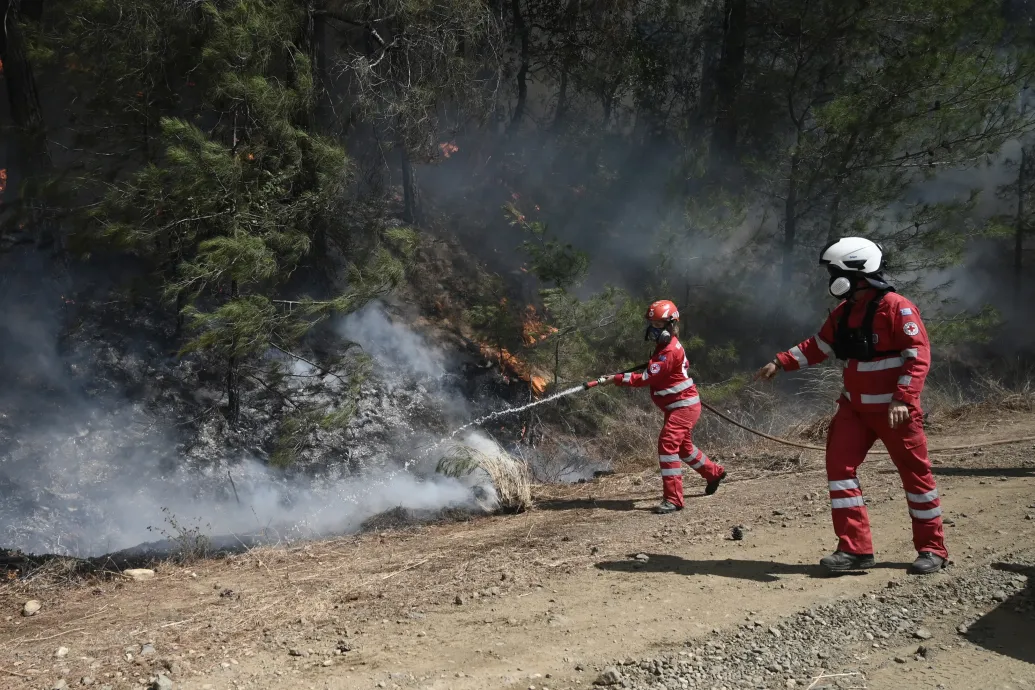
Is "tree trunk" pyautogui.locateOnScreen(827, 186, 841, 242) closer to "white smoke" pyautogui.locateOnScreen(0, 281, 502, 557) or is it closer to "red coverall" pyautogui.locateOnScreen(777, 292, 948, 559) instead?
"white smoke" pyautogui.locateOnScreen(0, 281, 502, 557)

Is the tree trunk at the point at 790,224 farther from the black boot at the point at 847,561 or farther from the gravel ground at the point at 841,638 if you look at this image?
the gravel ground at the point at 841,638

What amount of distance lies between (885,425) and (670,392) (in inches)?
105

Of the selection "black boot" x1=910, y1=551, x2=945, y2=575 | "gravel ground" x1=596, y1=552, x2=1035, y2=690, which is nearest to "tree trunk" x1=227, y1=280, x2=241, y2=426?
"gravel ground" x1=596, y1=552, x2=1035, y2=690

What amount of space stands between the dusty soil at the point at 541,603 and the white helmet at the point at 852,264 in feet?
5.48

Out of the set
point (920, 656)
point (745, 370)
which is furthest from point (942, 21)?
point (920, 656)

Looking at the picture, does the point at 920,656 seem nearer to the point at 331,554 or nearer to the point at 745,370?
the point at 331,554

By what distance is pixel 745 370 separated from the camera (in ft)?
49.9

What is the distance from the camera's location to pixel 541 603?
503 cm

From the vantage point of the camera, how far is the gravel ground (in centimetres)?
398

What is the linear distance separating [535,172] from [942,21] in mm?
7734

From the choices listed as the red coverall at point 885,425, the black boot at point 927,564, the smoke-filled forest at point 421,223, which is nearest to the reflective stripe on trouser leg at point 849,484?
the red coverall at point 885,425

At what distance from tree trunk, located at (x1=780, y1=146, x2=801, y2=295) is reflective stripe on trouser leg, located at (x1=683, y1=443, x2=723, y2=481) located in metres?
8.55

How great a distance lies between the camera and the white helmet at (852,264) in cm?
491

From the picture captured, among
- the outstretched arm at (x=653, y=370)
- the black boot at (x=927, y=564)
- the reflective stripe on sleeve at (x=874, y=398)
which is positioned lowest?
the black boot at (x=927, y=564)
